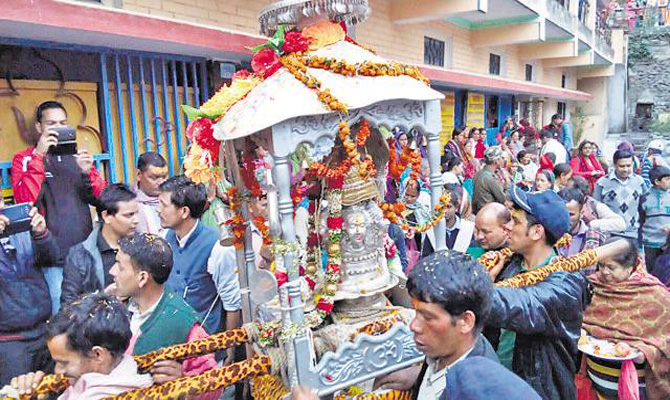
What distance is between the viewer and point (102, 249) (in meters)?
3.00

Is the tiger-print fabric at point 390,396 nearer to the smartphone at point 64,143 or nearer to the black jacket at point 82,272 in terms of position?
the black jacket at point 82,272

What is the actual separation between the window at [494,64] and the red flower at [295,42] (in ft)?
38.2

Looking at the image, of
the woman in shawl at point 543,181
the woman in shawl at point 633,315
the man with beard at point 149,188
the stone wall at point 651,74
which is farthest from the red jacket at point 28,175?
the stone wall at point 651,74

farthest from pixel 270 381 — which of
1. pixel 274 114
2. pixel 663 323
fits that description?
pixel 663 323

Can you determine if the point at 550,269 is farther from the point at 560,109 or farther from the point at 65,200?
the point at 560,109

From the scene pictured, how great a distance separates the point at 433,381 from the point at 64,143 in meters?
3.14

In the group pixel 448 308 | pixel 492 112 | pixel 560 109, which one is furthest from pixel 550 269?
pixel 560 109

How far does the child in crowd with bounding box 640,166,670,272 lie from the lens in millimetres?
5191

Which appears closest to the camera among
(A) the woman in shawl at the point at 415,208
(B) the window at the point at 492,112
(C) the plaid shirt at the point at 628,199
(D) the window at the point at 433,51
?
(A) the woman in shawl at the point at 415,208

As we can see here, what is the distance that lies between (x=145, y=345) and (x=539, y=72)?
17.6 meters

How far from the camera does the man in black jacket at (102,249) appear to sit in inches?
113

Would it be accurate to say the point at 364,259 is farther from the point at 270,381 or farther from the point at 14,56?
the point at 14,56

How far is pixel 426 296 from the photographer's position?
5.27 feet

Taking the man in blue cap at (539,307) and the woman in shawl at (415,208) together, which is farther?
the woman in shawl at (415,208)
